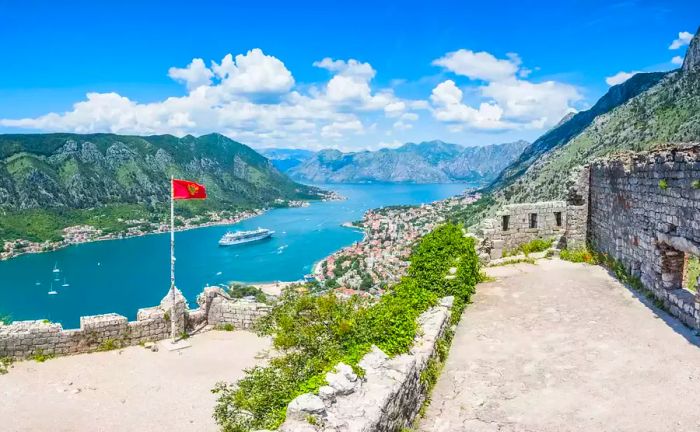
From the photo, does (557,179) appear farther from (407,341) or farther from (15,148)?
(15,148)

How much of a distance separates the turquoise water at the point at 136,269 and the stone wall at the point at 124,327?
62007 mm

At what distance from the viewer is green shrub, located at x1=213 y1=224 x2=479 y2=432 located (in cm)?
644

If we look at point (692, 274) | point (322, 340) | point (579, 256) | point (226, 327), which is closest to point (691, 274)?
point (692, 274)

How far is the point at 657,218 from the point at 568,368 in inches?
211

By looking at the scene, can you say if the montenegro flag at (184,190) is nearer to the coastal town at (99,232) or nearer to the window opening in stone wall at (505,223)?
the window opening in stone wall at (505,223)

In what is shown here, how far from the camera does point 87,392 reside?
39.4 ft

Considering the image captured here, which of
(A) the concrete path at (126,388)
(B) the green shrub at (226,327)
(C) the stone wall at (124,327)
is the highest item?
(C) the stone wall at (124,327)

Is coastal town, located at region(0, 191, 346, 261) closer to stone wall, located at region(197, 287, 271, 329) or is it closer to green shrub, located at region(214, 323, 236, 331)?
stone wall, located at region(197, 287, 271, 329)

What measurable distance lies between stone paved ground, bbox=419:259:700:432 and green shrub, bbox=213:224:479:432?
1.00m

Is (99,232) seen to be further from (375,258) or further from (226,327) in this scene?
(226,327)

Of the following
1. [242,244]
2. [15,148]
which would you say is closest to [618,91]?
[242,244]

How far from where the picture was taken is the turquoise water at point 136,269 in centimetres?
8631

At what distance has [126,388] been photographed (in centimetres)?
1229

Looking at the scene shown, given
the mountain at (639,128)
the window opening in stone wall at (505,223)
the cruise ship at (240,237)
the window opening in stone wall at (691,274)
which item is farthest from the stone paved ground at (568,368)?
the cruise ship at (240,237)
